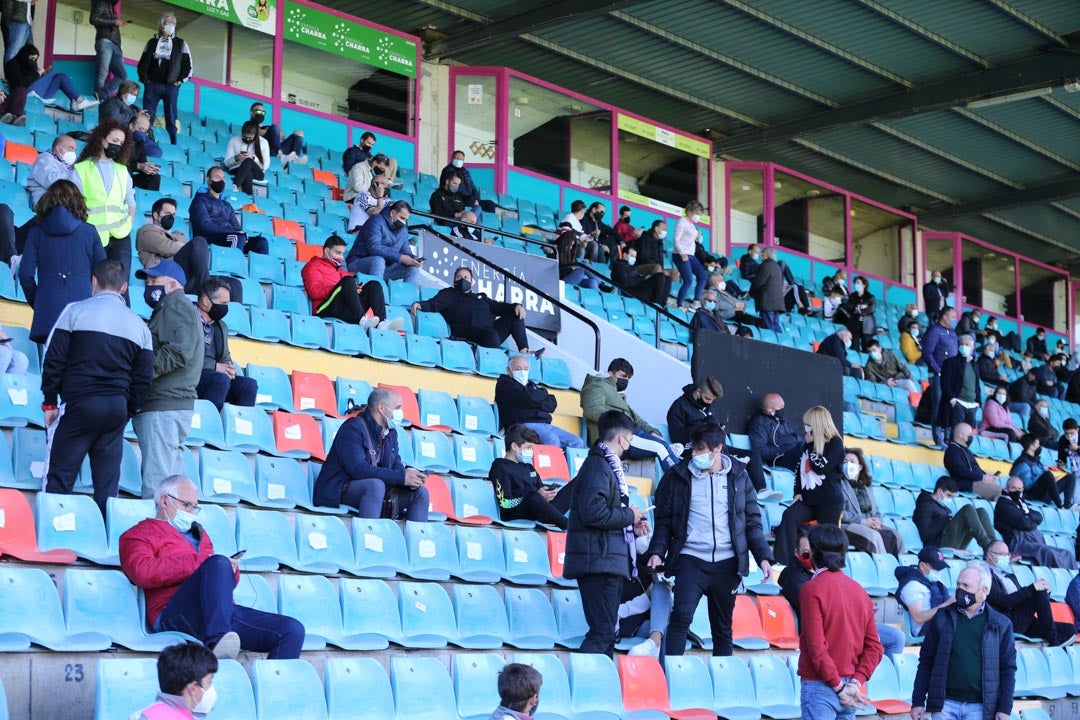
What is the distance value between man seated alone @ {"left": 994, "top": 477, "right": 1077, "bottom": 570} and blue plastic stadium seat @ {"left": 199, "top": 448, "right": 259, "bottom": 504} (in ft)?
22.6

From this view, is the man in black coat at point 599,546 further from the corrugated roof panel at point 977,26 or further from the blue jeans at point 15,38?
the corrugated roof panel at point 977,26

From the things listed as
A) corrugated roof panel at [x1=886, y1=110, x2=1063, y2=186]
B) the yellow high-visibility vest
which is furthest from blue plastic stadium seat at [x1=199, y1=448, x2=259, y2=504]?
corrugated roof panel at [x1=886, y1=110, x2=1063, y2=186]

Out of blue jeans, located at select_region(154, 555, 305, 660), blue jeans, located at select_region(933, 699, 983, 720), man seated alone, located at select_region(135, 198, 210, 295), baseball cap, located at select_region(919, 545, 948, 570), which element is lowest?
blue jeans, located at select_region(933, 699, 983, 720)

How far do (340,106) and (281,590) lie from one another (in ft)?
40.0

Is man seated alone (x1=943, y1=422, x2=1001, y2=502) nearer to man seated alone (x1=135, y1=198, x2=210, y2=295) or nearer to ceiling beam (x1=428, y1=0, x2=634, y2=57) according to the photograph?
man seated alone (x1=135, y1=198, x2=210, y2=295)

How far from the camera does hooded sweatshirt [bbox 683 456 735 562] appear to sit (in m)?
7.09

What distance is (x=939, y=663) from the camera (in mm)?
6414

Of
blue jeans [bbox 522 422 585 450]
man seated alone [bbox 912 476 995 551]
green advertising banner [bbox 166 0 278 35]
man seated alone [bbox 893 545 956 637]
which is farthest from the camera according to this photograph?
green advertising banner [bbox 166 0 278 35]

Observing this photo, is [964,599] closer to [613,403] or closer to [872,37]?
[613,403]

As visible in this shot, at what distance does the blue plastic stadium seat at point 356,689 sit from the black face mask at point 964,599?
8.41 feet

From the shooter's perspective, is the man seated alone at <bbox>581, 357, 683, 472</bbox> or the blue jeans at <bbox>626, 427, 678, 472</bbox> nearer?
the blue jeans at <bbox>626, 427, 678, 472</bbox>

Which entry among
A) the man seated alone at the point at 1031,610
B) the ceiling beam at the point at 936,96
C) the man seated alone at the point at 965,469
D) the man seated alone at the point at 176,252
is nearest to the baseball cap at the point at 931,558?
the man seated alone at the point at 1031,610

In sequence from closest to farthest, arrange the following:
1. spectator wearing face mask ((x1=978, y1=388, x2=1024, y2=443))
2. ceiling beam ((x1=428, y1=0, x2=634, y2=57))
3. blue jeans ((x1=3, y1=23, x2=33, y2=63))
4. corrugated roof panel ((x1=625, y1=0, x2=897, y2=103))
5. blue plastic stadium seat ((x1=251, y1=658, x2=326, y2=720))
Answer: blue plastic stadium seat ((x1=251, y1=658, x2=326, y2=720))
blue jeans ((x1=3, y1=23, x2=33, y2=63))
spectator wearing face mask ((x1=978, y1=388, x2=1024, y2=443))
ceiling beam ((x1=428, y1=0, x2=634, y2=57))
corrugated roof panel ((x1=625, y1=0, x2=897, y2=103))

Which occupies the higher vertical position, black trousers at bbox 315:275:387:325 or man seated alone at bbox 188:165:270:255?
man seated alone at bbox 188:165:270:255
